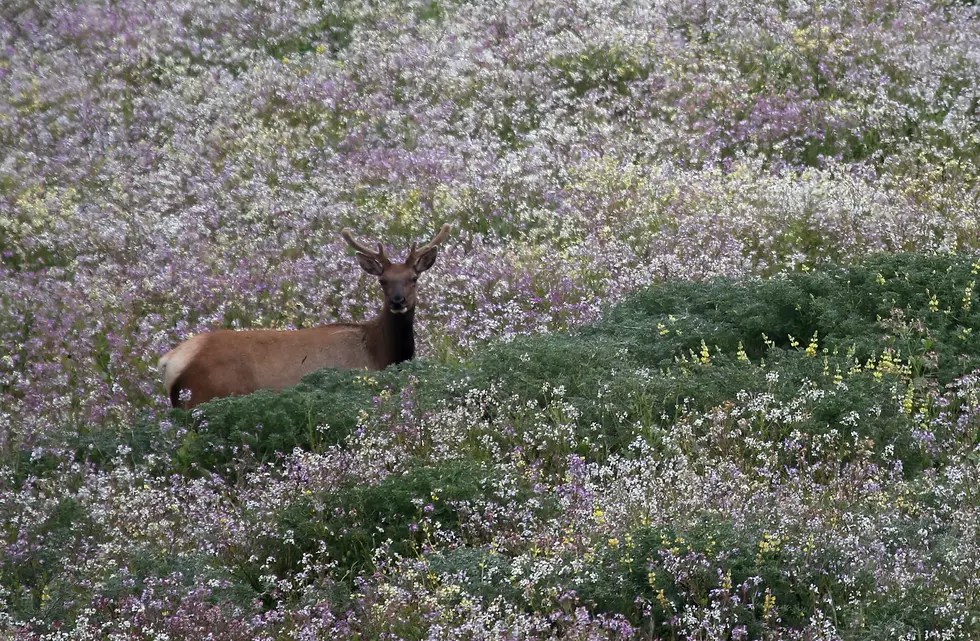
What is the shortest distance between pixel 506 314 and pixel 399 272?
4.14 feet

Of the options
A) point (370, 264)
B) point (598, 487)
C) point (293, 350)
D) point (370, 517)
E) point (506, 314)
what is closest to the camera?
point (598, 487)

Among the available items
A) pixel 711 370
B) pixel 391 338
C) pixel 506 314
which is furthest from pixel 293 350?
pixel 711 370

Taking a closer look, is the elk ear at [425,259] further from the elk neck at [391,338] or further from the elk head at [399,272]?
the elk neck at [391,338]

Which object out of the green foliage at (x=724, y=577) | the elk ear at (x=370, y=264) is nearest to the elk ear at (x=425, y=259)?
the elk ear at (x=370, y=264)

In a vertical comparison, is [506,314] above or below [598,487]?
below

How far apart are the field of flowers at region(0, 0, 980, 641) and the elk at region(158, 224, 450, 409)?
0.67m

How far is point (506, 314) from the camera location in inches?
472

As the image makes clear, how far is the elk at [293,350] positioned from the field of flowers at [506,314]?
666 millimetres

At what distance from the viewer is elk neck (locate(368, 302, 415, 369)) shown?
11.1 meters

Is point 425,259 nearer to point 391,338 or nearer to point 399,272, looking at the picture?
point 399,272

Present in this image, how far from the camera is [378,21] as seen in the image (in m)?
21.1

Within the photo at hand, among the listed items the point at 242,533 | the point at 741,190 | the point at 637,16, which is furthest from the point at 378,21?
the point at 242,533

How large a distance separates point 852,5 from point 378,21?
749 centimetres

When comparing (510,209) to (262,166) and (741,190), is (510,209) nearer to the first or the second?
(741,190)
